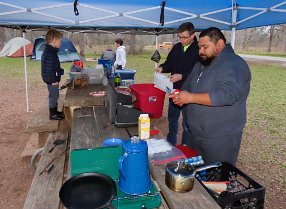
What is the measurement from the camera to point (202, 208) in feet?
4.57

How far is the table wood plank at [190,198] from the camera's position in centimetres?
141

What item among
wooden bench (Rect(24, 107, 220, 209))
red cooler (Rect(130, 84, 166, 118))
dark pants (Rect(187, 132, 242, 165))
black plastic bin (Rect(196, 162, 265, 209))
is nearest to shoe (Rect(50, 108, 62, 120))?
wooden bench (Rect(24, 107, 220, 209))

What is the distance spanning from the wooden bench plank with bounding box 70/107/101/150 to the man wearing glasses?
119cm

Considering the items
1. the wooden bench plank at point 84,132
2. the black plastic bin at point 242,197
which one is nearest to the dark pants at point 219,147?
the black plastic bin at point 242,197

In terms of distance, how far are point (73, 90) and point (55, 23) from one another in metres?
1.47

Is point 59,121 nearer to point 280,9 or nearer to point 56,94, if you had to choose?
point 56,94

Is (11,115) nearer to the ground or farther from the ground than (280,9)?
nearer to the ground

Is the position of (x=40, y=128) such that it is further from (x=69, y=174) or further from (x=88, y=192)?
(x=88, y=192)

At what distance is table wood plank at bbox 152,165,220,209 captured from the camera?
1.41 m

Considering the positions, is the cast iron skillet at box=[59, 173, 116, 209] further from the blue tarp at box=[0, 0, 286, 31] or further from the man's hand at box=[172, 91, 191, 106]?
the blue tarp at box=[0, 0, 286, 31]

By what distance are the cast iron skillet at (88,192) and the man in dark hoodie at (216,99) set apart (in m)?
1.08

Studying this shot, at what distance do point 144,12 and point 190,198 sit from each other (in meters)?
3.70

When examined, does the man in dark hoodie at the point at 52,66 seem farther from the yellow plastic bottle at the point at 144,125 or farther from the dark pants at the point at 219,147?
the dark pants at the point at 219,147

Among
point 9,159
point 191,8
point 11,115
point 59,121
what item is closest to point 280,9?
point 191,8
